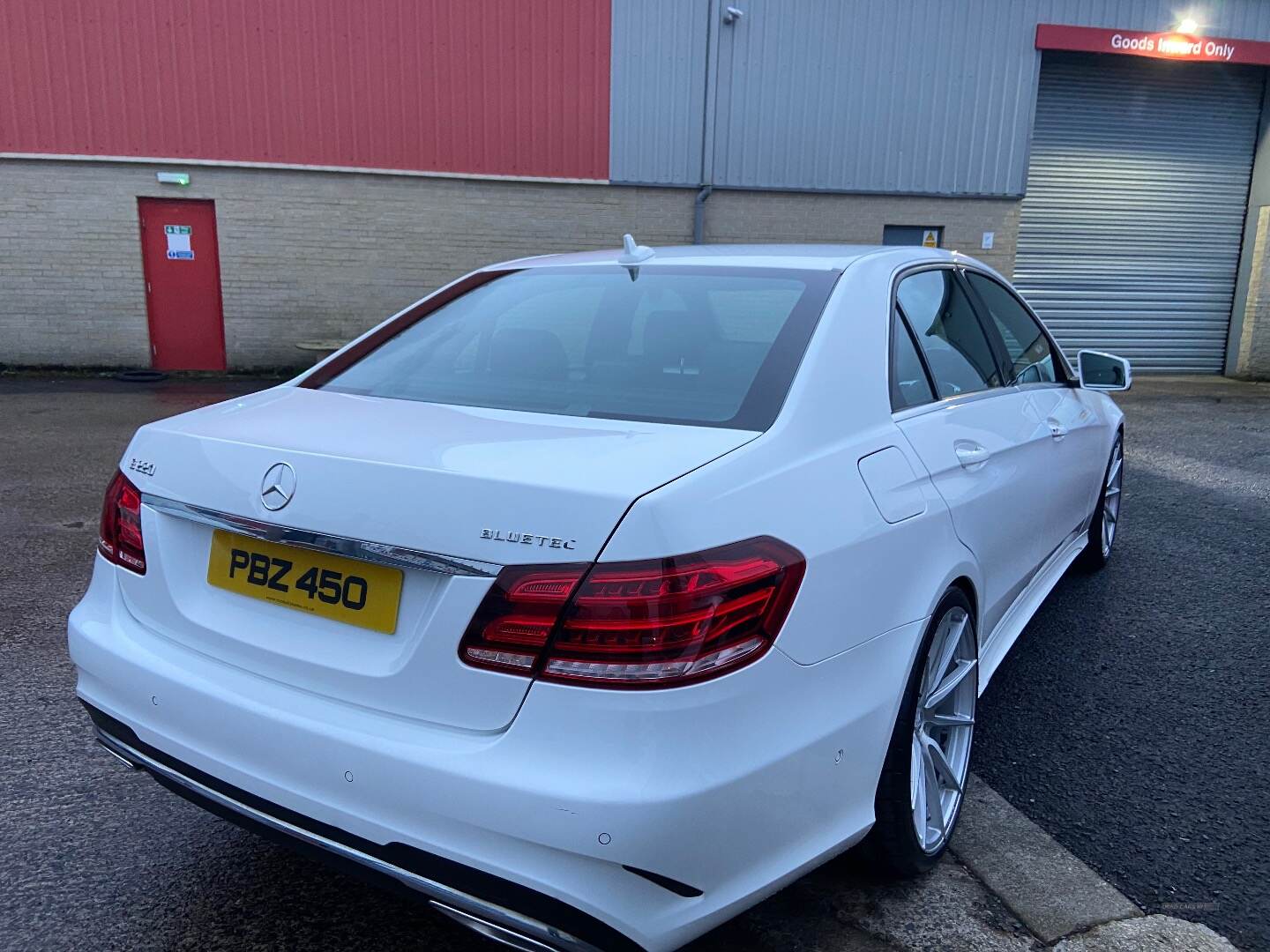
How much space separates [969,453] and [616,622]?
1.41 metres

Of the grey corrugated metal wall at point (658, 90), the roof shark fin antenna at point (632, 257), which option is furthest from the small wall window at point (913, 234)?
the roof shark fin antenna at point (632, 257)

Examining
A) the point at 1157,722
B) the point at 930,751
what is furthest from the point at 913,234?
the point at 930,751

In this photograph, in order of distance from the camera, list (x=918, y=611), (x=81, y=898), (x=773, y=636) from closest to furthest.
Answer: (x=773, y=636) < (x=918, y=611) < (x=81, y=898)

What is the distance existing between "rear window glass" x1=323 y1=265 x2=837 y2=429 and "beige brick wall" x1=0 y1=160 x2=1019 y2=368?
10.8 meters

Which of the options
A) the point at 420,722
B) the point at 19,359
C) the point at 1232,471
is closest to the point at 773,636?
the point at 420,722

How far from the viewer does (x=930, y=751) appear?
2459 millimetres

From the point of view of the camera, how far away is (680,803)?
5.38 feet

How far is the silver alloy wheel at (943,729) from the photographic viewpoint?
7.77 ft

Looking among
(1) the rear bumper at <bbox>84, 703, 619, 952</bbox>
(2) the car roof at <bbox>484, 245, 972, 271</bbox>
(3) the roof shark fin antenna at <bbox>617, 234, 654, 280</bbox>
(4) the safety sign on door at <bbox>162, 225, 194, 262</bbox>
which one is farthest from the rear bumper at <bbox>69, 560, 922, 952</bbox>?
(4) the safety sign on door at <bbox>162, 225, 194, 262</bbox>

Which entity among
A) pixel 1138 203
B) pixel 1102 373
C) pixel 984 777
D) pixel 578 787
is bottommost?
pixel 984 777

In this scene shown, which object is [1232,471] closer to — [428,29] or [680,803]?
[680,803]

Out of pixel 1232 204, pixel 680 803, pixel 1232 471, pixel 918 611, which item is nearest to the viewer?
pixel 680 803

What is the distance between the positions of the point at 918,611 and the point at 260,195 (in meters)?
12.6

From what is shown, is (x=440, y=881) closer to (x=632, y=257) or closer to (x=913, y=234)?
(x=632, y=257)
